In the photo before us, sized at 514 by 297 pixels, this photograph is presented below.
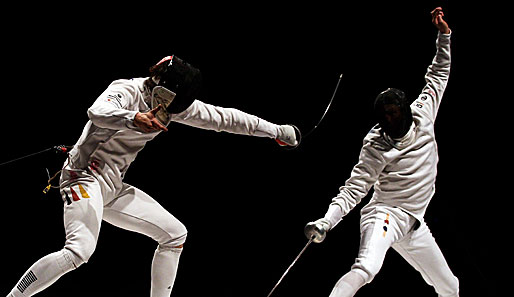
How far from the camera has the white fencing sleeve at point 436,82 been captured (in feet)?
8.27

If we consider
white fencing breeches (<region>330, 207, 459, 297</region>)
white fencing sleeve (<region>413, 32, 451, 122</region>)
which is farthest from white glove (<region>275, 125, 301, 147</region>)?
white fencing sleeve (<region>413, 32, 451, 122</region>)

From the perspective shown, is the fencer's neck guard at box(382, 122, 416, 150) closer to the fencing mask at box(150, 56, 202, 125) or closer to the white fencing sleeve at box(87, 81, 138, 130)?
the fencing mask at box(150, 56, 202, 125)

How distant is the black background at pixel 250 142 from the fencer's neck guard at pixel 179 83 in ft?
3.36

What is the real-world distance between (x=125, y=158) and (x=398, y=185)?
3.55 ft

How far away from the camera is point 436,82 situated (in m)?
2.56

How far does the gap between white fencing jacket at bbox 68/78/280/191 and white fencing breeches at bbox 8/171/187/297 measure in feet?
0.20

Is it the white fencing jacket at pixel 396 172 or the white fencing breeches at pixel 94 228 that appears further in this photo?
the white fencing jacket at pixel 396 172

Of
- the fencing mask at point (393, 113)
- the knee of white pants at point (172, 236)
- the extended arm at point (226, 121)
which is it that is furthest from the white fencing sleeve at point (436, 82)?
the knee of white pants at point (172, 236)

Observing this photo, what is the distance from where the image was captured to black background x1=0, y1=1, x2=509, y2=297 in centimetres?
322

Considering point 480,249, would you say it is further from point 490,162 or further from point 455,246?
point 490,162

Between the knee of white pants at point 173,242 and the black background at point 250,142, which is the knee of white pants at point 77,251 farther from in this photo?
the black background at point 250,142

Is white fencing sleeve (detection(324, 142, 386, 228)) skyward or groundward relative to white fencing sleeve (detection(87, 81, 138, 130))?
groundward

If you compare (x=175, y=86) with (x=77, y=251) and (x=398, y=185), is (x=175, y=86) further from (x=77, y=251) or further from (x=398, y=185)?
(x=398, y=185)

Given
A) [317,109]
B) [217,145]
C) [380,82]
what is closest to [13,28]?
[217,145]
